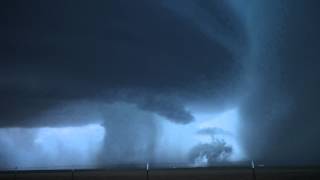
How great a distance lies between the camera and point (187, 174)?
63000mm

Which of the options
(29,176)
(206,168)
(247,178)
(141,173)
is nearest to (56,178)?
(29,176)

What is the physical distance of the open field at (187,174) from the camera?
62.6 m

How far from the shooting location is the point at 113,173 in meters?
63.6

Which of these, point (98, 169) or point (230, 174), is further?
point (98, 169)

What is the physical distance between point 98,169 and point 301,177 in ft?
102

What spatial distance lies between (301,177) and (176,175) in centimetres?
1843

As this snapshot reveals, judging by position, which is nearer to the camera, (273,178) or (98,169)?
(273,178)

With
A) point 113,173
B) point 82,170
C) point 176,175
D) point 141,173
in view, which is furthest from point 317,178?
point 82,170

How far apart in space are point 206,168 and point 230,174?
13.3ft

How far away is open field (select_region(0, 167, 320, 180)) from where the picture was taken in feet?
205

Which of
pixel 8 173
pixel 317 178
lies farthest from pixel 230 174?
pixel 8 173

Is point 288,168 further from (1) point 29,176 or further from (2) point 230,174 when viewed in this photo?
(1) point 29,176

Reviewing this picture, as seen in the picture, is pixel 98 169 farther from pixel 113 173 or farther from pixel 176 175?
pixel 176 175

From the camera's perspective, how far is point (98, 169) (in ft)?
221
